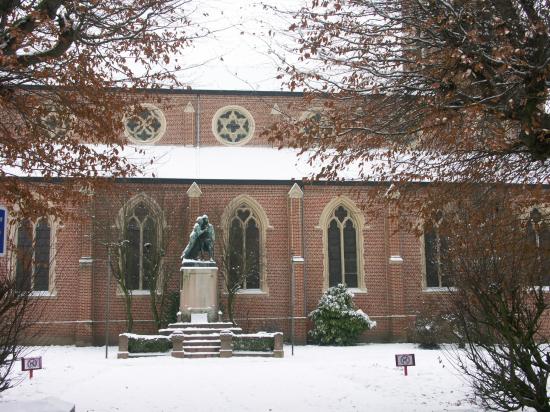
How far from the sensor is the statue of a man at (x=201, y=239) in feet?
74.4

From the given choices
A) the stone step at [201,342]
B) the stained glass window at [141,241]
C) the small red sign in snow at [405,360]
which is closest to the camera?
the small red sign in snow at [405,360]

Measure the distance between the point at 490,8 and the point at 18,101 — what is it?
6488 mm

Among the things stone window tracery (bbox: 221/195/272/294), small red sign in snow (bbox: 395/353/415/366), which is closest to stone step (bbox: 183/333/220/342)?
stone window tracery (bbox: 221/195/272/294)

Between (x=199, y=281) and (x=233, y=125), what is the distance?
30.4 ft

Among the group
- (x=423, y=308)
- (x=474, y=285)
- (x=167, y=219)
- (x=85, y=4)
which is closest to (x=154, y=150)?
(x=167, y=219)

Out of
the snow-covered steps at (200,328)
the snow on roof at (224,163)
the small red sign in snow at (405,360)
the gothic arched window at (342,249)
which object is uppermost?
the snow on roof at (224,163)

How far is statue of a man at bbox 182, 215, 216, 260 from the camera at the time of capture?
74.4ft

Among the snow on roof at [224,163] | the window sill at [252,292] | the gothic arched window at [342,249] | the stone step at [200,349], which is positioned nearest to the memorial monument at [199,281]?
the stone step at [200,349]

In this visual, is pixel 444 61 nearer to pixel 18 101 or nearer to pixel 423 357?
pixel 18 101

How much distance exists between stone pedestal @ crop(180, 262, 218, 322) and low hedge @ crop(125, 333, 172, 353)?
144cm

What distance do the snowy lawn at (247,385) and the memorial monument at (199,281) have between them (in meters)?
2.94

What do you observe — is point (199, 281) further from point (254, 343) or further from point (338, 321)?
point (338, 321)

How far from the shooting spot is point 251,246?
88.6 feet

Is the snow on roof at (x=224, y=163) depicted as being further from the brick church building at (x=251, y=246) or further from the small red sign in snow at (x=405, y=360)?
the small red sign in snow at (x=405, y=360)
